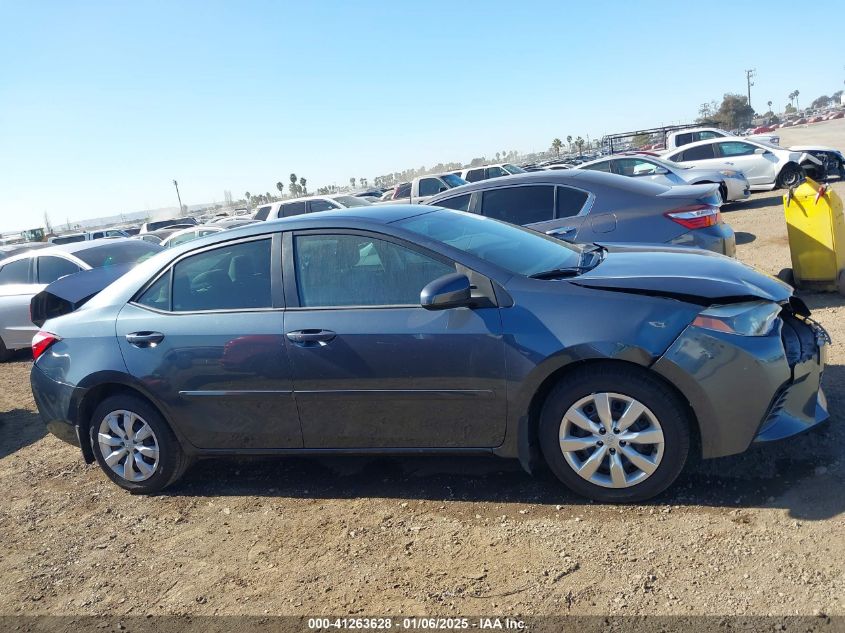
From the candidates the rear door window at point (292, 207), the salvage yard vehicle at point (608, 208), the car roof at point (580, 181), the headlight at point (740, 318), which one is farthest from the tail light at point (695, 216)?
the rear door window at point (292, 207)

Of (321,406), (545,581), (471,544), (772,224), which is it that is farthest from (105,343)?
(772,224)

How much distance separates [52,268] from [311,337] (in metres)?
7.23

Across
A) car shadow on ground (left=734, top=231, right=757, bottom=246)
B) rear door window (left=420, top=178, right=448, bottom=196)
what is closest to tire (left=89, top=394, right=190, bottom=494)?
car shadow on ground (left=734, top=231, right=757, bottom=246)

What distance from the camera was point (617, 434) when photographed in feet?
11.6

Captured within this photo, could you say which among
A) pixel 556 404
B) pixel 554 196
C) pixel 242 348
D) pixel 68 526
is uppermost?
pixel 554 196

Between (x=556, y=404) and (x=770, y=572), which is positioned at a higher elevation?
(x=556, y=404)

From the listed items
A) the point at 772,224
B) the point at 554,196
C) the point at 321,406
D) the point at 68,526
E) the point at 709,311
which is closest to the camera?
the point at 709,311

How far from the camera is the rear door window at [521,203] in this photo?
727 cm

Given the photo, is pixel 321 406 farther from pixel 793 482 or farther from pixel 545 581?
pixel 793 482

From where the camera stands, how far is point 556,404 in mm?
3590

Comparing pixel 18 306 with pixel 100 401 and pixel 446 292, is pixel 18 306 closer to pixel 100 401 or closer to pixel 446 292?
pixel 100 401

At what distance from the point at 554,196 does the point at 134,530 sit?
16.4ft

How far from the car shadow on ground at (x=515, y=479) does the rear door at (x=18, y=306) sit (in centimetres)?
580

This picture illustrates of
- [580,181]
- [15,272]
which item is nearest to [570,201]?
[580,181]
